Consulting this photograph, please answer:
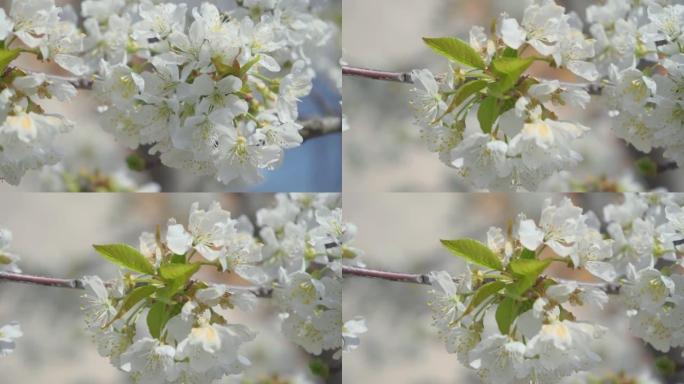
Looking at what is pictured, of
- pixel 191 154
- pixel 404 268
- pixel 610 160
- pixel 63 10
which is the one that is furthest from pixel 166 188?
pixel 610 160

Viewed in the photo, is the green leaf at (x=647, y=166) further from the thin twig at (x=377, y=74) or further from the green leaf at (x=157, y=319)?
the green leaf at (x=157, y=319)

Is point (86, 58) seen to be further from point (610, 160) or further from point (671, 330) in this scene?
point (671, 330)

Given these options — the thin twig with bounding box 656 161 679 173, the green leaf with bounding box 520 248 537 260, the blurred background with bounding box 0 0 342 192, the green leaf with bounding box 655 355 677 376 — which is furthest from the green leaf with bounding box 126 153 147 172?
the green leaf with bounding box 655 355 677 376

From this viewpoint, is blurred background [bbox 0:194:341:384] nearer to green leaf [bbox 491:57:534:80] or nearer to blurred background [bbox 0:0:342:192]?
blurred background [bbox 0:0:342:192]

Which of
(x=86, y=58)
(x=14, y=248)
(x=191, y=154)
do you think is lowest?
(x=14, y=248)

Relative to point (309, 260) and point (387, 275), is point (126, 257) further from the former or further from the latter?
point (387, 275)

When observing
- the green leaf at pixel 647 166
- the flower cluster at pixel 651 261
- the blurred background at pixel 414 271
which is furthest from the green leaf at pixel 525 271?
the green leaf at pixel 647 166
